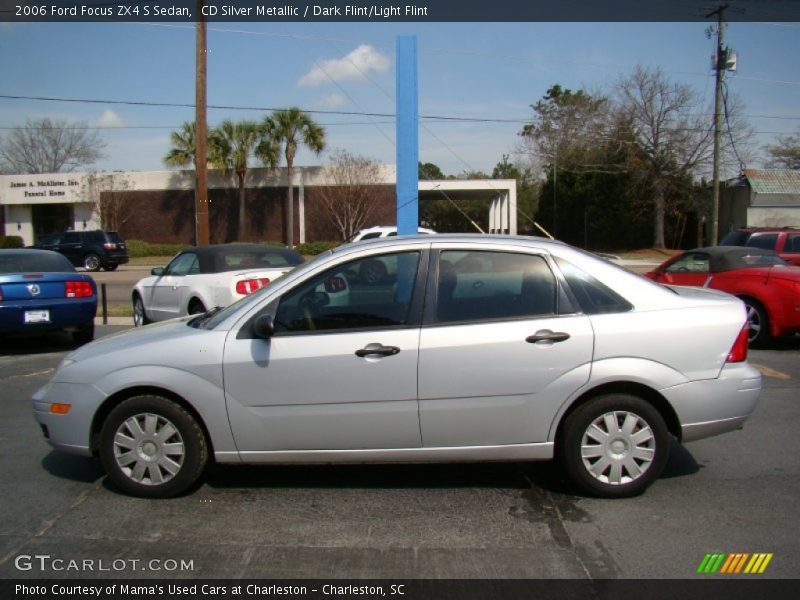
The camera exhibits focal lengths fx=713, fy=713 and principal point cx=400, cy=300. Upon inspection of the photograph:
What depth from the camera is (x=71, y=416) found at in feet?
15.1

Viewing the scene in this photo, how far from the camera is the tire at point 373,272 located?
4.58 m

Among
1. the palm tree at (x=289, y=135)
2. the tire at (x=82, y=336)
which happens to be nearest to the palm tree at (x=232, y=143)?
the palm tree at (x=289, y=135)

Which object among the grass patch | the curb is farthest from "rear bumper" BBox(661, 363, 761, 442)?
the grass patch

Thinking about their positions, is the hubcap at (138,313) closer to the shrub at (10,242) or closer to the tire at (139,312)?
the tire at (139,312)

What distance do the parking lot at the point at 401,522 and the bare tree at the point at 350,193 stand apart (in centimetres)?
3413

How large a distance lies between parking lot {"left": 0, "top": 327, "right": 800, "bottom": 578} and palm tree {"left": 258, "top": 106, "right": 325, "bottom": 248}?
3397 cm

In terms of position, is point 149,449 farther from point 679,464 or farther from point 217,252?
point 217,252

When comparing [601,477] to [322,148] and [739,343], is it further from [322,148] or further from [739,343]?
[322,148]

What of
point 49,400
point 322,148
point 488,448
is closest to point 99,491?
point 49,400

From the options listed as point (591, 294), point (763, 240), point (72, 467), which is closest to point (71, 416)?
point (72, 467)

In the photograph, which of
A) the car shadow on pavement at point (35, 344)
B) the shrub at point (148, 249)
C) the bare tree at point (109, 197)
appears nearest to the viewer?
the car shadow on pavement at point (35, 344)

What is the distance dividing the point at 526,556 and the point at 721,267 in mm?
8212

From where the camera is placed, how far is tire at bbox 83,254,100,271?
3078cm

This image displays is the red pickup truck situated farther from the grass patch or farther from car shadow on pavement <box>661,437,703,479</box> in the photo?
the grass patch
